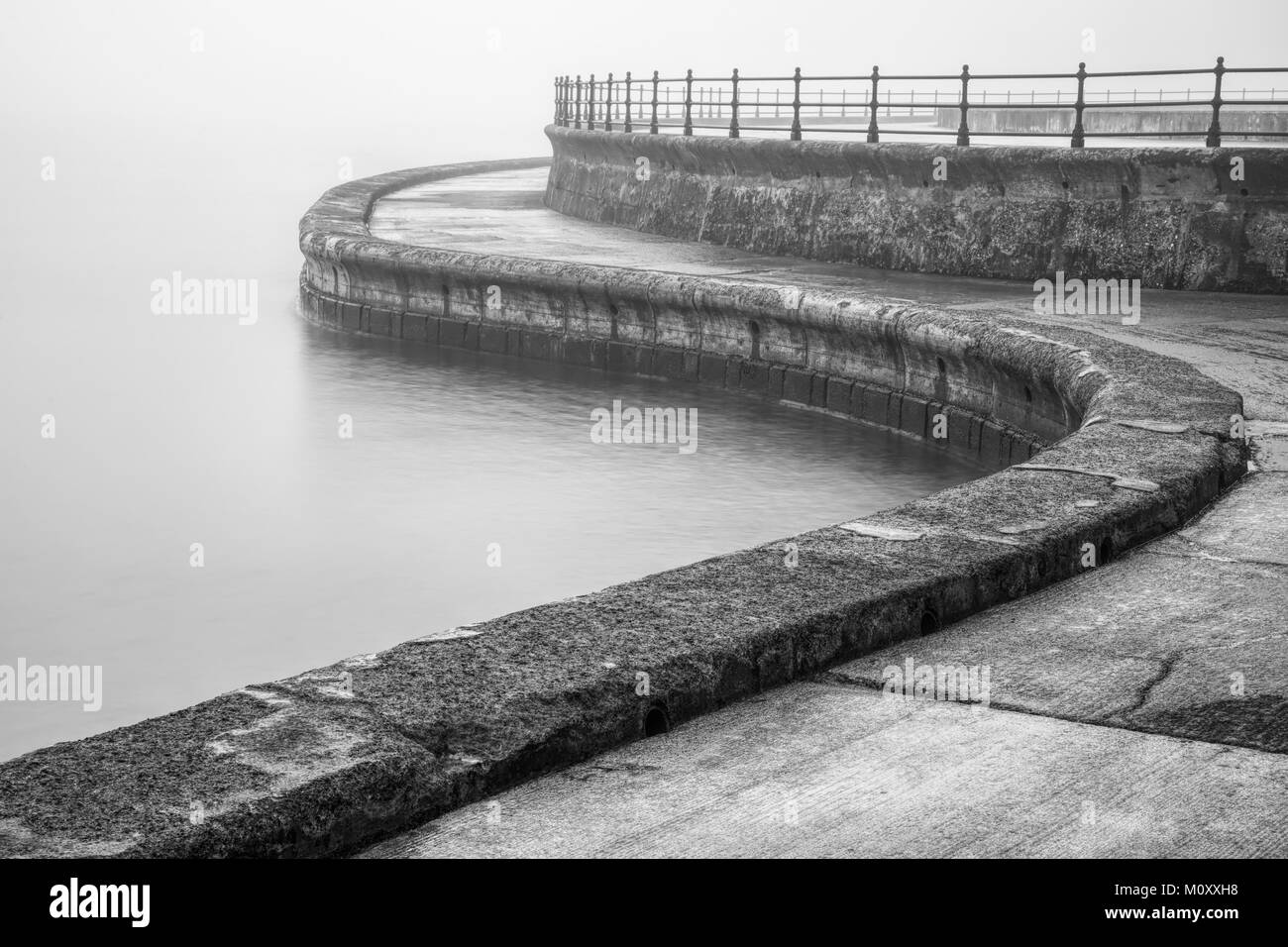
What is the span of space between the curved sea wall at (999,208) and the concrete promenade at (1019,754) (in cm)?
710

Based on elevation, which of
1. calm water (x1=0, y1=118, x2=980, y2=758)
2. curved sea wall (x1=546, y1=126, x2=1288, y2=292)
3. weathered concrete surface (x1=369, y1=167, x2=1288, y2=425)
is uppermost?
curved sea wall (x1=546, y1=126, x2=1288, y2=292)

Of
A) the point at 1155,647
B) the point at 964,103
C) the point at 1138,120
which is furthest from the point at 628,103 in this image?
the point at 1155,647

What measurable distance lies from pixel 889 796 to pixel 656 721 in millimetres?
582

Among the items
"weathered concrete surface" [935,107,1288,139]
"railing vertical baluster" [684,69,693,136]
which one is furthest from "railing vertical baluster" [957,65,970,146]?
"weathered concrete surface" [935,107,1288,139]

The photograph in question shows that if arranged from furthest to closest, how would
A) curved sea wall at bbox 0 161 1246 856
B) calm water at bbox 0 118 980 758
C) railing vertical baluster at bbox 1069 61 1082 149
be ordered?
1. railing vertical baluster at bbox 1069 61 1082 149
2. calm water at bbox 0 118 980 758
3. curved sea wall at bbox 0 161 1246 856

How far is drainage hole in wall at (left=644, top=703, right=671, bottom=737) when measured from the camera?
11.0 ft

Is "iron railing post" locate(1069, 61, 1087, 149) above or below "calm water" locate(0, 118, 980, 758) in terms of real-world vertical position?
above

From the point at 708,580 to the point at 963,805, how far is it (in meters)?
1.26

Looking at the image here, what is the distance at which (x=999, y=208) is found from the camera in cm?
1275

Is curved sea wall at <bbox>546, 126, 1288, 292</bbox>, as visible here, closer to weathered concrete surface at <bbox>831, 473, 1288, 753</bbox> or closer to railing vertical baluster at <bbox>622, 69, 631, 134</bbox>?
railing vertical baluster at <bbox>622, 69, 631, 134</bbox>

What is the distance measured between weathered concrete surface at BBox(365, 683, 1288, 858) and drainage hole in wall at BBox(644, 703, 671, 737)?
0.03m

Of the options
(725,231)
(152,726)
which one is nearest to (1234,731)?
(152,726)

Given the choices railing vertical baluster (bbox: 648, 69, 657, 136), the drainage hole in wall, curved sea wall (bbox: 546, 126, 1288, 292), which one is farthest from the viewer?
railing vertical baluster (bbox: 648, 69, 657, 136)

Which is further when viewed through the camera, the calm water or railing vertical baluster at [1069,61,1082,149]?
railing vertical baluster at [1069,61,1082,149]
